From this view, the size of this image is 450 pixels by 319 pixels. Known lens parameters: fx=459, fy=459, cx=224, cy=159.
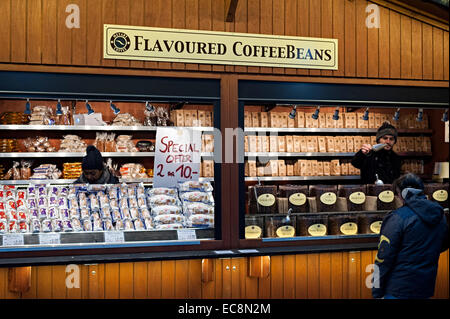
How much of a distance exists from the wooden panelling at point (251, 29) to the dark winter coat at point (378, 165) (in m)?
0.94

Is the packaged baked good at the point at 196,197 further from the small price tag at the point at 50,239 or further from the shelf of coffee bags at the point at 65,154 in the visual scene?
the shelf of coffee bags at the point at 65,154

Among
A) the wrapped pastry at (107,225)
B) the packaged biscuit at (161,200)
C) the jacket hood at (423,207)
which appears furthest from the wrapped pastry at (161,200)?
the jacket hood at (423,207)

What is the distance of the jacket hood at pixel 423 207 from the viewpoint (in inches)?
110

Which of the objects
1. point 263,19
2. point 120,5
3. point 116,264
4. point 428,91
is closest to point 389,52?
point 428,91

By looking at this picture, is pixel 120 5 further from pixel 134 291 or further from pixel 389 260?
pixel 389 260

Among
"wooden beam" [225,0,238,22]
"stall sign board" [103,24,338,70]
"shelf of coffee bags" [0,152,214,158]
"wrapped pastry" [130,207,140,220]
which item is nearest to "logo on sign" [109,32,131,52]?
"stall sign board" [103,24,338,70]

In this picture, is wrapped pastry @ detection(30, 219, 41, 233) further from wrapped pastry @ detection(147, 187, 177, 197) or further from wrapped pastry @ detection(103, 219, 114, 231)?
wrapped pastry @ detection(147, 187, 177, 197)

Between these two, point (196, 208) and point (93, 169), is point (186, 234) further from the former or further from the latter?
point (93, 169)

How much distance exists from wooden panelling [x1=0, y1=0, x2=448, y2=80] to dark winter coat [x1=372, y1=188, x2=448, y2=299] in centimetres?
146

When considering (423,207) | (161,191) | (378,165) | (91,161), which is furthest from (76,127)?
(423,207)

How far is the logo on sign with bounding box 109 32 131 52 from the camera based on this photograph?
134 inches

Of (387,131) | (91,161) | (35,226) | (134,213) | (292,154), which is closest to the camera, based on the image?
(35,226)

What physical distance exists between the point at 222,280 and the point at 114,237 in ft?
2.95

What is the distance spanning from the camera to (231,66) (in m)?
3.62
